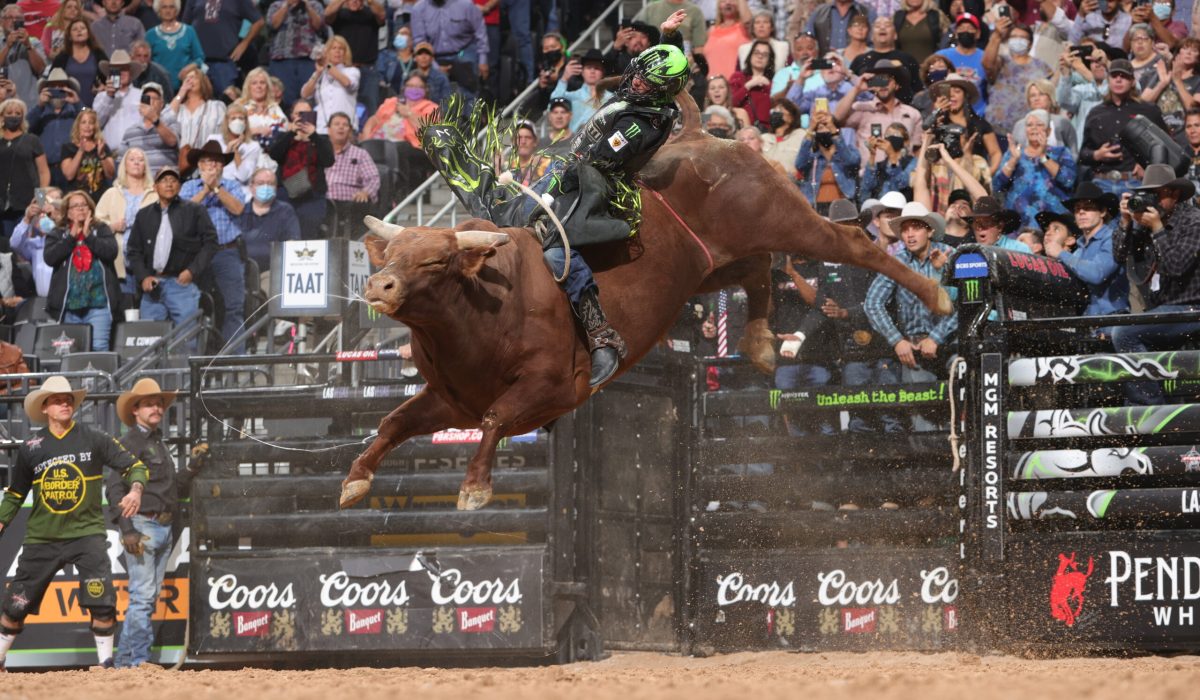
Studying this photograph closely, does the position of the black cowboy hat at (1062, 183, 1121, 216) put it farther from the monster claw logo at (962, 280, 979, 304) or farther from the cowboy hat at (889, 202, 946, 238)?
the monster claw logo at (962, 280, 979, 304)

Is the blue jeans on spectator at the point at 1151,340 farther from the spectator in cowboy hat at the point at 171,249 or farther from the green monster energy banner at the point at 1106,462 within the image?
the spectator in cowboy hat at the point at 171,249

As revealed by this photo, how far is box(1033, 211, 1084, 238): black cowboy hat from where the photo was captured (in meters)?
11.3

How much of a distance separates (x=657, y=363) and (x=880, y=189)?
2.42 metres

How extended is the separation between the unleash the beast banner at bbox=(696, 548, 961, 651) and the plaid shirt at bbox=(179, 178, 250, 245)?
575 centimetres

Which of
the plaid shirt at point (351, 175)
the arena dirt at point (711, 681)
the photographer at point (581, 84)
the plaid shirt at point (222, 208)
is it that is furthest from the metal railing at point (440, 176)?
the arena dirt at point (711, 681)

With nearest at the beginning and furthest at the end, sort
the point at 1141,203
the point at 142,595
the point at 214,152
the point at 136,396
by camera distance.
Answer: the point at 1141,203
the point at 142,595
the point at 136,396
the point at 214,152

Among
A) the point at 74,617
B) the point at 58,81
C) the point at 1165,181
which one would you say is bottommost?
the point at 74,617

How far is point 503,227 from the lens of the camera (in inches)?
332

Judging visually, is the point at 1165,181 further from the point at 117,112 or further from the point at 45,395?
the point at 117,112

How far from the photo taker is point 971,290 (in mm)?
10250

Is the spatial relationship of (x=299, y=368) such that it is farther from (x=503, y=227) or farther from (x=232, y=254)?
(x=503, y=227)

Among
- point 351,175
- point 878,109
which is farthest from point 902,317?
point 351,175

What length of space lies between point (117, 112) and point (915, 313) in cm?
964

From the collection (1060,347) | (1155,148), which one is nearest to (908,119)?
(1155,148)
